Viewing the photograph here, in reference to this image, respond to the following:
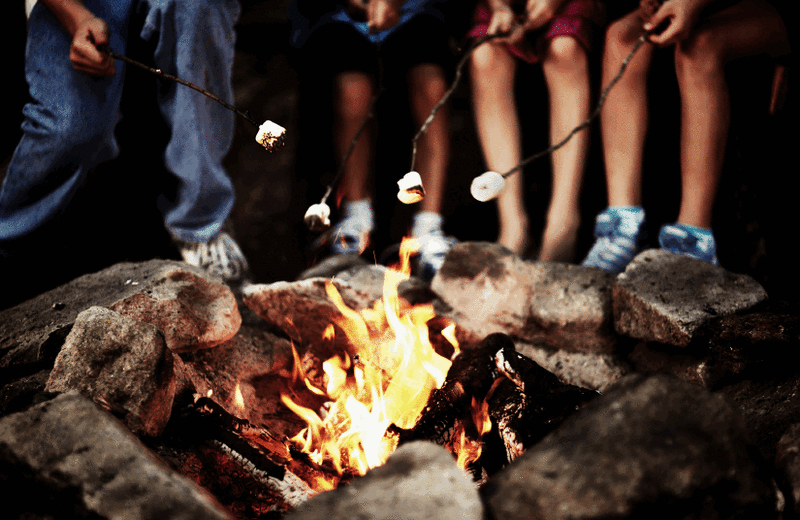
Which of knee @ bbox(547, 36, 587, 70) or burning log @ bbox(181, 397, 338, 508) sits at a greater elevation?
knee @ bbox(547, 36, 587, 70)

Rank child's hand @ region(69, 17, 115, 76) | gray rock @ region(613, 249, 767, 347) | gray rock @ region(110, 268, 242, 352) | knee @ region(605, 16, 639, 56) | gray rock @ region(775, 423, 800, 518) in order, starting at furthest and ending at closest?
knee @ region(605, 16, 639, 56), child's hand @ region(69, 17, 115, 76), gray rock @ region(613, 249, 767, 347), gray rock @ region(110, 268, 242, 352), gray rock @ region(775, 423, 800, 518)

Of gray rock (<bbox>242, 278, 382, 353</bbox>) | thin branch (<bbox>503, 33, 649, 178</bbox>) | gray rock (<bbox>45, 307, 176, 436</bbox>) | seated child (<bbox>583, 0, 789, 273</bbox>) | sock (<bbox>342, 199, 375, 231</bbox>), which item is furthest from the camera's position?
sock (<bbox>342, 199, 375, 231</bbox>)

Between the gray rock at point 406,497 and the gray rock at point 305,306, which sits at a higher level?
the gray rock at point 406,497

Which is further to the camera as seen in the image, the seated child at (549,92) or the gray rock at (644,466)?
the seated child at (549,92)

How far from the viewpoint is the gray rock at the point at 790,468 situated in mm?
1404

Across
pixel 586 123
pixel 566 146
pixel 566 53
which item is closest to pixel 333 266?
pixel 586 123

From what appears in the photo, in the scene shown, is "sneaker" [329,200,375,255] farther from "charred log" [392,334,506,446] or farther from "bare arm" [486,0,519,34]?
"charred log" [392,334,506,446]

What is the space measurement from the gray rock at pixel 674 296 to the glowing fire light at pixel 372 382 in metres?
0.84

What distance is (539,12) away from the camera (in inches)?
133

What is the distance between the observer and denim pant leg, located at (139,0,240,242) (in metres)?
3.03

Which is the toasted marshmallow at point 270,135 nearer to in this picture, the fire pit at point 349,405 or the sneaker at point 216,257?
the fire pit at point 349,405

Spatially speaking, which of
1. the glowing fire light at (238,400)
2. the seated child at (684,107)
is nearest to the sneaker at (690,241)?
the seated child at (684,107)

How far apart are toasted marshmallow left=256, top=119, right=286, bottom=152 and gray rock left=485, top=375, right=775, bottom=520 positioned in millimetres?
1439

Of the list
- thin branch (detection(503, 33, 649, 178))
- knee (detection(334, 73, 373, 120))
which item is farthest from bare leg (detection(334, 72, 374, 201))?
thin branch (detection(503, 33, 649, 178))
